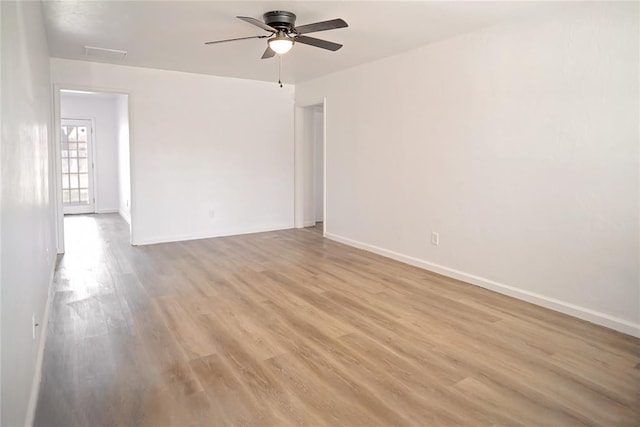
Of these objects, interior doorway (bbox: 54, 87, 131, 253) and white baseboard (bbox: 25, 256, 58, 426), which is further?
interior doorway (bbox: 54, 87, 131, 253)

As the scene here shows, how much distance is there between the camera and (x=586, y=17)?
3.04 metres

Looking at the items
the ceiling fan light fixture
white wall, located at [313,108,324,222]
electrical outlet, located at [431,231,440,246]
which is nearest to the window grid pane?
white wall, located at [313,108,324,222]

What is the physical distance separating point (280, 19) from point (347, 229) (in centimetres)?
318

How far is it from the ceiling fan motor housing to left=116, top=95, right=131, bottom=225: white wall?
5.23 metres

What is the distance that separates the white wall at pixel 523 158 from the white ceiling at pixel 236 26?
1.07 feet

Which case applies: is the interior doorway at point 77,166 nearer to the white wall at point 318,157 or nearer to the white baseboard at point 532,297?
the white wall at point 318,157

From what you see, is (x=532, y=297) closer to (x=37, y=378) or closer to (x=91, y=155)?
(x=37, y=378)

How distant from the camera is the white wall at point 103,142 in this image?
890 cm

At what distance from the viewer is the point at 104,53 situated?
4.73m

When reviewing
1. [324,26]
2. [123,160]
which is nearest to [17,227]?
[324,26]

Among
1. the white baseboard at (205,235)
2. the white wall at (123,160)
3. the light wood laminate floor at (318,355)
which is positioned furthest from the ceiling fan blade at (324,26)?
the white wall at (123,160)

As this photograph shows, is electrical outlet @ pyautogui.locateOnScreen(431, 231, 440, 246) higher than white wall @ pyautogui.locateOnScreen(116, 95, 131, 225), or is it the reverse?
white wall @ pyautogui.locateOnScreen(116, 95, 131, 225)

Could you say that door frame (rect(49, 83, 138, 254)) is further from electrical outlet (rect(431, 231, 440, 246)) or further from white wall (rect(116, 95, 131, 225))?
electrical outlet (rect(431, 231, 440, 246))

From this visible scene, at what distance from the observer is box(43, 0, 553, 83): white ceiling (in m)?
3.23
